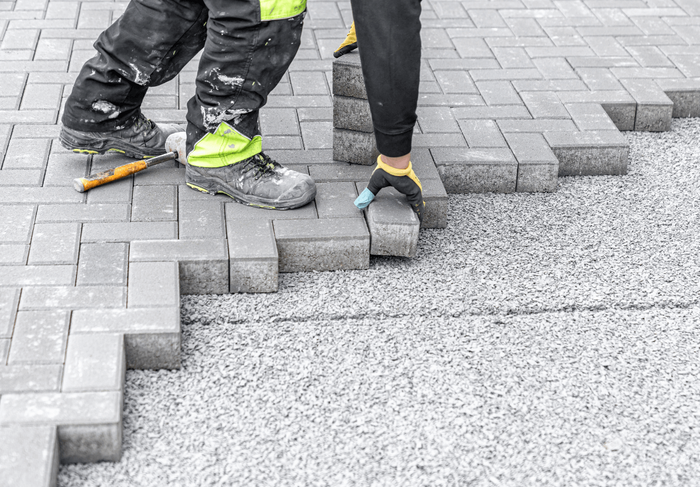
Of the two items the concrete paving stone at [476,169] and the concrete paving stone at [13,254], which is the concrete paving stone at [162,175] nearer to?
the concrete paving stone at [13,254]

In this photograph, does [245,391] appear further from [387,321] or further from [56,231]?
[56,231]

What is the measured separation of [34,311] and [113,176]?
0.79 metres

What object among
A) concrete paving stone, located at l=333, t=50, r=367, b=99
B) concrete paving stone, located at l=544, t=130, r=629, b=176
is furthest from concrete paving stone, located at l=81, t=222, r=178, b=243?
concrete paving stone, located at l=544, t=130, r=629, b=176

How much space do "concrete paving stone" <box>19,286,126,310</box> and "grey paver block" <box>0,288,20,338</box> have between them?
0.02 metres

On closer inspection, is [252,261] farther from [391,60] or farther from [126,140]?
[126,140]

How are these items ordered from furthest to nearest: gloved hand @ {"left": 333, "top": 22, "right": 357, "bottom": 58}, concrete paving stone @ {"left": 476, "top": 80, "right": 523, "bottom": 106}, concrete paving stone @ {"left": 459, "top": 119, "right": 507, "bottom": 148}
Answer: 1. concrete paving stone @ {"left": 476, "top": 80, "right": 523, "bottom": 106}
2. concrete paving stone @ {"left": 459, "top": 119, "right": 507, "bottom": 148}
3. gloved hand @ {"left": 333, "top": 22, "right": 357, "bottom": 58}

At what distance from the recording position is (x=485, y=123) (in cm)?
358

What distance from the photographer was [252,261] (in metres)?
2.61

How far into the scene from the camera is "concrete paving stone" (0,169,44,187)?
9.60ft

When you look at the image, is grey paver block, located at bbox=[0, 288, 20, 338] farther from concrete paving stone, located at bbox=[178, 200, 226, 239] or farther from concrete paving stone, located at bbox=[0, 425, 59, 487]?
concrete paving stone, located at bbox=[178, 200, 226, 239]

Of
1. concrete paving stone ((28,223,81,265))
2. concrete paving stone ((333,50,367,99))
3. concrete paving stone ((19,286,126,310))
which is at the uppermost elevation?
concrete paving stone ((333,50,367,99))

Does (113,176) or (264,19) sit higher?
(264,19)

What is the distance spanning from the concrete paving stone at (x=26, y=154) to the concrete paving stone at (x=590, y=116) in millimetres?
2383

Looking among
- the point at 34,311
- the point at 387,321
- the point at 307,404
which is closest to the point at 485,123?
the point at 387,321
